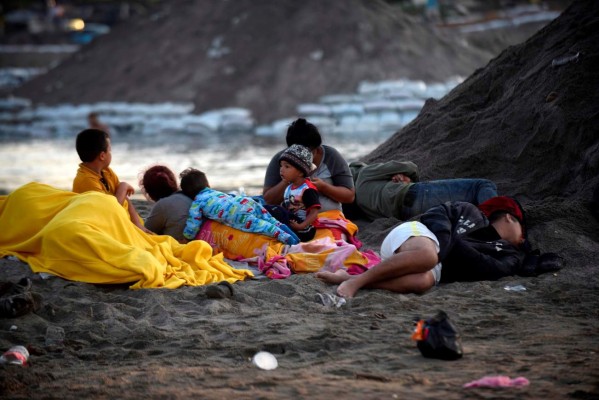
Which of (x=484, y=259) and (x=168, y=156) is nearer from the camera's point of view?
(x=484, y=259)

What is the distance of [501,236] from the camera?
196 inches

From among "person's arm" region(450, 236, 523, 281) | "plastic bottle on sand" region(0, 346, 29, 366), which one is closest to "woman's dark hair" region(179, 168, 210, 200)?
"person's arm" region(450, 236, 523, 281)

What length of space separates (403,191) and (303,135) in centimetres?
121

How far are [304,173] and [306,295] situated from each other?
3.57 feet

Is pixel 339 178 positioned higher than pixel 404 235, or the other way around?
pixel 339 178

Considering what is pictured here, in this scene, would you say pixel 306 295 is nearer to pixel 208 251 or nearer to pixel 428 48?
pixel 208 251

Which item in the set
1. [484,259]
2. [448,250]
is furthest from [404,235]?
[484,259]

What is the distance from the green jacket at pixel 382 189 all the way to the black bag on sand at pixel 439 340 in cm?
297

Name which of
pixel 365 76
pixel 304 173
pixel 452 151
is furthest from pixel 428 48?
pixel 304 173

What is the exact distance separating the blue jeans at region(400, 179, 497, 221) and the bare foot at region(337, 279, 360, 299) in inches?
69.0

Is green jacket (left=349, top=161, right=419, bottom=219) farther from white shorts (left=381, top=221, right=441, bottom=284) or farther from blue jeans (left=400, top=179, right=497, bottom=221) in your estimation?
white shorts (left=381, top=221, right=441, bottom=284)

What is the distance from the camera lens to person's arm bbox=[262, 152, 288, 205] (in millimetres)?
5539

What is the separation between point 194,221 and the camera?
5.36m

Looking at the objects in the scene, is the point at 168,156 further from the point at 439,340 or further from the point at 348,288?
the point at 439,340
